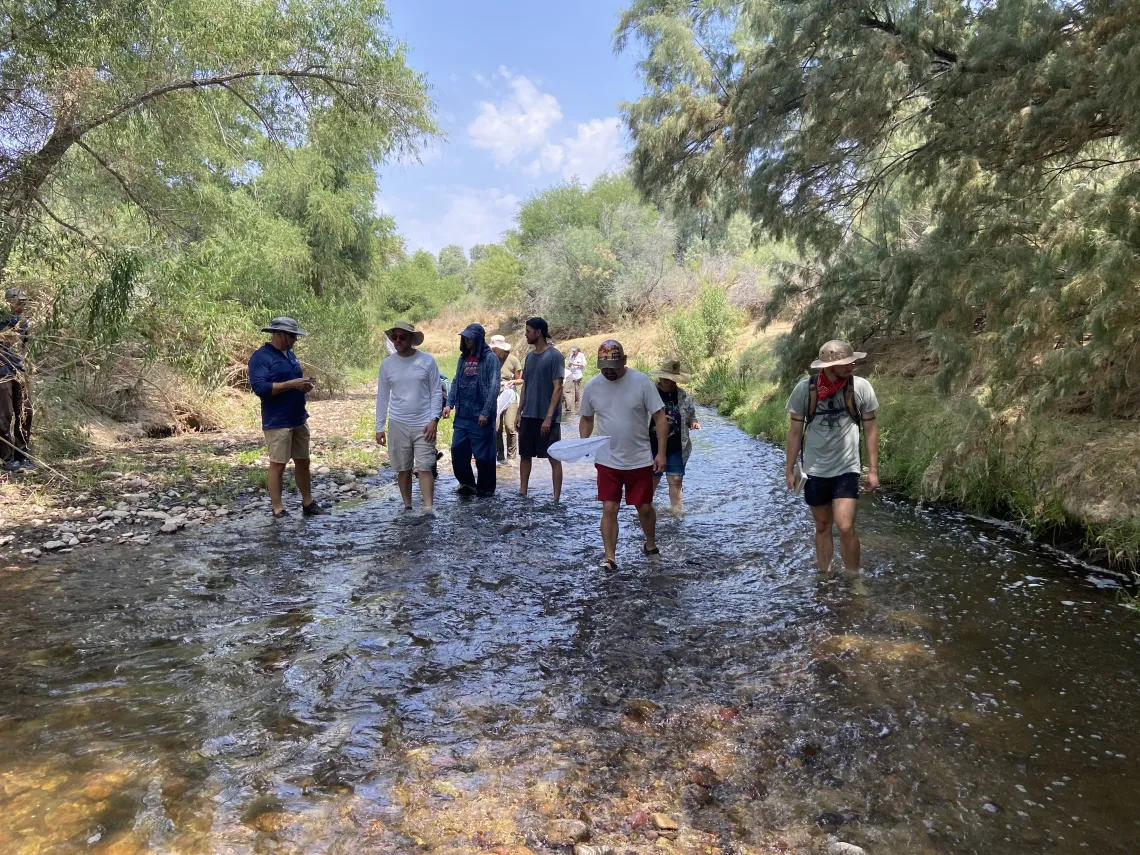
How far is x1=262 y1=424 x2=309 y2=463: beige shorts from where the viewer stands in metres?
7.80

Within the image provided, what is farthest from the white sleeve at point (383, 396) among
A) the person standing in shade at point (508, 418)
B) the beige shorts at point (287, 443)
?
the person standing in shade at point (508, 418)

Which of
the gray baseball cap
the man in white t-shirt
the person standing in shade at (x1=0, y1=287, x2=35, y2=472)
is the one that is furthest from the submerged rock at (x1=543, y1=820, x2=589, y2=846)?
the person standing in shade at (x1=0, y1=287, x2=35, y2=472)

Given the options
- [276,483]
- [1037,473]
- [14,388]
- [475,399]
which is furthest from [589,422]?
[14,388]

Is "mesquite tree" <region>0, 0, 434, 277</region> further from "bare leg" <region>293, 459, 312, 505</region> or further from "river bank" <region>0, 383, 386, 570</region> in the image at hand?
"bare leg" <region>293, 459, 312, 505</region>

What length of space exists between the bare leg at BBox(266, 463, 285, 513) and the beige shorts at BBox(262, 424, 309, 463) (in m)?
0.07

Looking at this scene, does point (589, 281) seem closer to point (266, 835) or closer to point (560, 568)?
point (560, 568)

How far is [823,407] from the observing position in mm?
5629

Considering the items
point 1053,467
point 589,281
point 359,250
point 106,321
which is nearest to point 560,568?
point 1053,467

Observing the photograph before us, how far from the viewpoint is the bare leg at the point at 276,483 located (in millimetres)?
7897

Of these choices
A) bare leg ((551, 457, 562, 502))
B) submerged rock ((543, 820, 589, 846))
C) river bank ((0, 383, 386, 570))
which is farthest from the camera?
bare leg ((551, 457, 562, 502))

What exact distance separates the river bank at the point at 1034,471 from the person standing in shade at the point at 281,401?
6502mm

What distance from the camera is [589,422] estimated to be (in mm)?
6273

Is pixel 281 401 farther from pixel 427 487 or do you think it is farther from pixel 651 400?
pixel 651 400

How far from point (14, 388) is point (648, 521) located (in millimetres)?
7294
